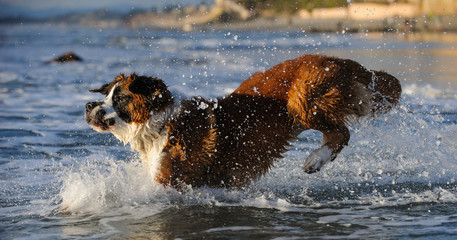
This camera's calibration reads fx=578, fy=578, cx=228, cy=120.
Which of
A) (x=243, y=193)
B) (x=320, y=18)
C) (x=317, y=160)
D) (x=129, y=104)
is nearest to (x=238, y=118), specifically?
(x=243, y=193)

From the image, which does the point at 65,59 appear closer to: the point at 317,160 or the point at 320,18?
the point at 317,160

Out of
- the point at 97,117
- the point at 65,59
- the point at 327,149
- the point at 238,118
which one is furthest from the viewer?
the point at 65,59

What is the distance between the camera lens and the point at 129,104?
491 centimetres

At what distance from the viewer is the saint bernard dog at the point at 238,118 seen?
4910 mm

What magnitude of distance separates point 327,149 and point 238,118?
2.88 ft

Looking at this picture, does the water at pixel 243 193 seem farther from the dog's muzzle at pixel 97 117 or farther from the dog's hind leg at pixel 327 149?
the dog's muzzle at pixel 97 117

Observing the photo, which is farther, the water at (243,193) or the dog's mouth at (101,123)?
the dog's mouth at (101,123)

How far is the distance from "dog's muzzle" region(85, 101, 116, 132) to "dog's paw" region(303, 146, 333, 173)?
5.81 ft

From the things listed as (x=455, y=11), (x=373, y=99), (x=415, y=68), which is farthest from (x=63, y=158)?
(x=455, y=11)

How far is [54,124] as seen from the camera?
30.1ft

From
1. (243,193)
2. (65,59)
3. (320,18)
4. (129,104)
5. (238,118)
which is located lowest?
(243,193)

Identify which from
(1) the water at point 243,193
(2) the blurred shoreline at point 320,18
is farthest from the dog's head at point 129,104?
(2) the blurred shoreline at point 320,18

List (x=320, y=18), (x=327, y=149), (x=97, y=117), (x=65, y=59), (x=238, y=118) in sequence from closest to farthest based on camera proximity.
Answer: (x=97, y=117) → (x=238, y=118) → (x=327, y=149) → (x=65, y=59) → (x=320, y=18)

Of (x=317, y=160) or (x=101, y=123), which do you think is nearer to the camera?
(x=101, y=123)
